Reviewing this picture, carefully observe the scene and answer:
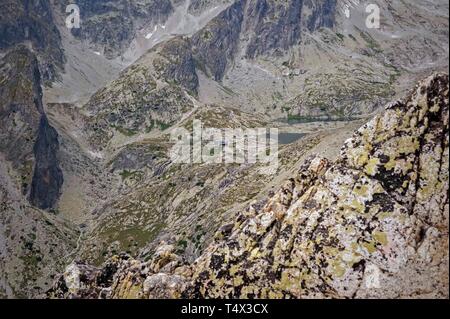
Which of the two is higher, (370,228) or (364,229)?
(370,228)

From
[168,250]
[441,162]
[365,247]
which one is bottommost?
[168,250]

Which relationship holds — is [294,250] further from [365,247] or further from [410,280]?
[410,280]

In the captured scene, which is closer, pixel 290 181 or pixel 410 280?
pixel 410 280

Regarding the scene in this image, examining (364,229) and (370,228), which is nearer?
(370,228)
